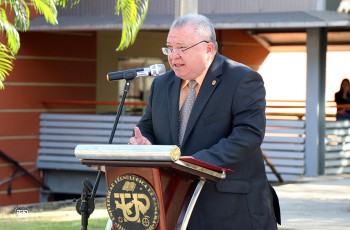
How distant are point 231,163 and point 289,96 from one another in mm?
17662

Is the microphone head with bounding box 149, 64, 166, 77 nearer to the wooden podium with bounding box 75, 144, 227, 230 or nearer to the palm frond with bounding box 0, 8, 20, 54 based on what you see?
the wooden podium with bounding box 75, 144, 227, 230

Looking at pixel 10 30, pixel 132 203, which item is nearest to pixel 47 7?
pixel 10 30

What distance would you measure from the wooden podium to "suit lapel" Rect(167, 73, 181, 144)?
0.34 m

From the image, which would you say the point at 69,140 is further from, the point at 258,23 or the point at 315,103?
the point at 258,23

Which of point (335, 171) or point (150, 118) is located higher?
point (150, 118)

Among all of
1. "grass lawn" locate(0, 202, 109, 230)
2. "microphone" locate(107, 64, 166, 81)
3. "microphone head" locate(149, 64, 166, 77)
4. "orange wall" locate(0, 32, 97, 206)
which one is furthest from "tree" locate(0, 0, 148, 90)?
"orange wall" locate(0, 32, 97, 206)

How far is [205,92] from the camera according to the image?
4.40 meters

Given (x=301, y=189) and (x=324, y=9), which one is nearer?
(x=301, y=189)

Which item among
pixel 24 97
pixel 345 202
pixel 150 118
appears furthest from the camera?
pixel 24 97

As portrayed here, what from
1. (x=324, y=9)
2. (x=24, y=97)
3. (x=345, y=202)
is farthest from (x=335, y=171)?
(x=24, y=97)

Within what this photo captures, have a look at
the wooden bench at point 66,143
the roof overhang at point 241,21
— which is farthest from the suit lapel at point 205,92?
the wooden bench at point 66,143

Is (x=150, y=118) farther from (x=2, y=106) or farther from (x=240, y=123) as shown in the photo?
(x=2, y=106)

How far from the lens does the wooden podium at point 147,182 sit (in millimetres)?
3939

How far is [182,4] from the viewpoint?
9312 mm
